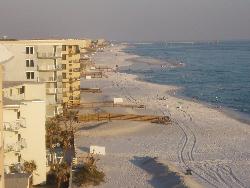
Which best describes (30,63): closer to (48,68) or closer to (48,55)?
(48,55)

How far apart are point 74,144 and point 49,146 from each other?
15.2 feet

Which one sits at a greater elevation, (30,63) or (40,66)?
(30,63)

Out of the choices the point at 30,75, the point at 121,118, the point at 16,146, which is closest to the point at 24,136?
the point at 16,146

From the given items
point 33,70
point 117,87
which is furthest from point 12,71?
point 117,87

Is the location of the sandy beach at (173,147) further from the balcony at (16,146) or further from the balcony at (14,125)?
the balcony at (14,125)

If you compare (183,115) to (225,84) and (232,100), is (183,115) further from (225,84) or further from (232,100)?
(225,84)

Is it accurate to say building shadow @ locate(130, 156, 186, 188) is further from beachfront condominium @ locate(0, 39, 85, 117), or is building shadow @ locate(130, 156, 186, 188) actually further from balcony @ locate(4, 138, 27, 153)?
beachfront condominium @ locate(0, 39, 85, 117)

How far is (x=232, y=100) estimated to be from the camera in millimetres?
81188

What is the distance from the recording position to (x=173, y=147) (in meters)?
42.4

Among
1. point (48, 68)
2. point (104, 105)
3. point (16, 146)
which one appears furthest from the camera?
point (104, 105)

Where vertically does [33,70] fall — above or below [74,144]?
above

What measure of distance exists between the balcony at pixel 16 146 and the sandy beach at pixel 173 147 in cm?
594

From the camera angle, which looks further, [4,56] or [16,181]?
[16,181]

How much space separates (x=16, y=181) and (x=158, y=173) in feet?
40.8
